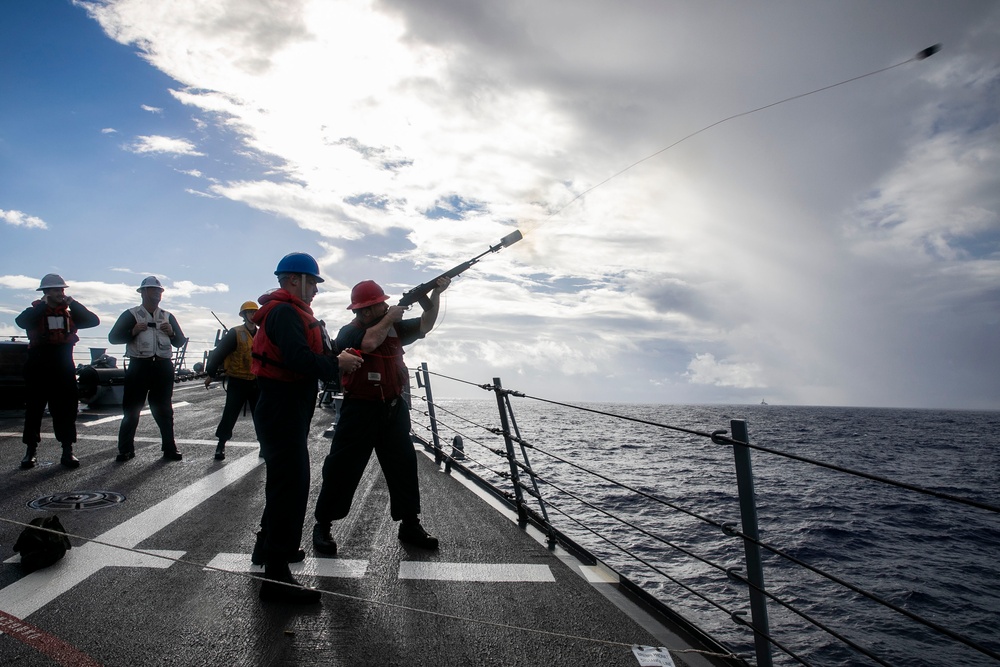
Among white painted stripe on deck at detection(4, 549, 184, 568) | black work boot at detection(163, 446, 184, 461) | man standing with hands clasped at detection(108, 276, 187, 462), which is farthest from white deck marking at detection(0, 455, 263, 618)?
man standing with hands clasped at detection(108, 276, 187, 462)

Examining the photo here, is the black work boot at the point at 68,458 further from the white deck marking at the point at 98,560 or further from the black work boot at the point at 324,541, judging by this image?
the black work boot at the point at 324,541

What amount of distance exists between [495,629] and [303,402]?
1846 millimetres

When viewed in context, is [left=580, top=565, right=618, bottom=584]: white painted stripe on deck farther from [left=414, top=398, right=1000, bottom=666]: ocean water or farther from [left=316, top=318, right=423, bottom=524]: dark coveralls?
[left=316, top=318, right=423, bottom=524]: dark coveralls

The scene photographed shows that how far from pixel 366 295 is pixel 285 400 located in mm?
1237

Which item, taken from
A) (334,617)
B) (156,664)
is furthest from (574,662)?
(156,664)

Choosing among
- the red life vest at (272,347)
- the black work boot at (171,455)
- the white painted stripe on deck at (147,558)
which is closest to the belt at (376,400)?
the red life vest at (272,347)

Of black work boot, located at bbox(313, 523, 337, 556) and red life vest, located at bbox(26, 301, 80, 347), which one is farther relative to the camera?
red life vest, located at bbox(26, 301, 80, 347)

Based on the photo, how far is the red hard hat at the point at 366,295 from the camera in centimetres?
483

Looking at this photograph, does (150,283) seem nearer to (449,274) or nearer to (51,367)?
(51,367)

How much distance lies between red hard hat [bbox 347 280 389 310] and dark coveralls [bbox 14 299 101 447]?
15.4 ft

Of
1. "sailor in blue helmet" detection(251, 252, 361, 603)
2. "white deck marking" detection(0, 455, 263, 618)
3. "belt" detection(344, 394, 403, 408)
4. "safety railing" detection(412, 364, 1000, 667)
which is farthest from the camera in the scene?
"belt" detection(344, 394, 403, 408)

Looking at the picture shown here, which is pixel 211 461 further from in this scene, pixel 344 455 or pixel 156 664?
pixel 156 664

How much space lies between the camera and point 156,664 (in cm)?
289

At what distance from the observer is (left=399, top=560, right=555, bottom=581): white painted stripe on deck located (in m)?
4.23
